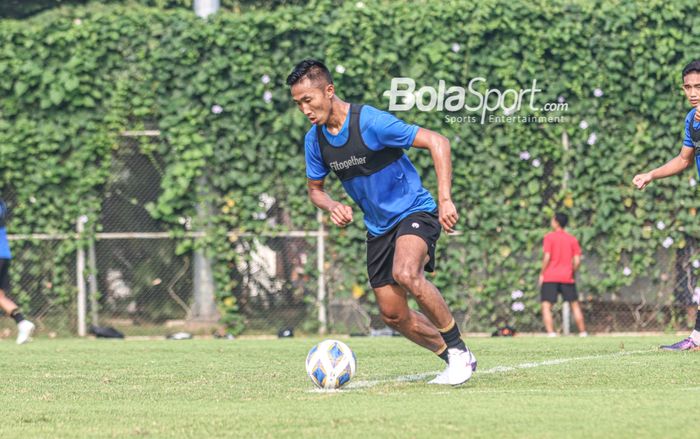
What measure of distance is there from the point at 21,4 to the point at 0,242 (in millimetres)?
7208

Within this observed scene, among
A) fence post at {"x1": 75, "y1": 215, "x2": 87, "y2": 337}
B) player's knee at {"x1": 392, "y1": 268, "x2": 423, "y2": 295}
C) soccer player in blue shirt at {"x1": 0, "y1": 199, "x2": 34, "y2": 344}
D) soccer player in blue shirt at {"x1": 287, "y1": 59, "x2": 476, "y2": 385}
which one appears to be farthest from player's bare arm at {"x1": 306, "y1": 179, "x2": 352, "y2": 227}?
fence post at {"x1": 75, "y1": 215, "x2": 87, "y2": 337}

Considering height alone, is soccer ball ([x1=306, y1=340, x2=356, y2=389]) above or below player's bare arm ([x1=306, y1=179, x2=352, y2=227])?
below

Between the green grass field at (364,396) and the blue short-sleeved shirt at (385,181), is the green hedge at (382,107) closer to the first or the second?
the green grass field at (364,396)

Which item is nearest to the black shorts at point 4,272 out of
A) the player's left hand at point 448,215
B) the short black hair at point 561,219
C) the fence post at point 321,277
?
the fence post at point 321,277

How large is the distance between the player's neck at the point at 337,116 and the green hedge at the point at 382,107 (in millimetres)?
8025

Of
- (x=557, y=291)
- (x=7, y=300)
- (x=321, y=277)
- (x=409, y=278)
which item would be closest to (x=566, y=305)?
(x=557, y=291)

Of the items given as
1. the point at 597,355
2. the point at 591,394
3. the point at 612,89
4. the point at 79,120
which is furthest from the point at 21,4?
the point at 591,394

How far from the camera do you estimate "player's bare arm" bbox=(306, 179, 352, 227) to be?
7.83 meters

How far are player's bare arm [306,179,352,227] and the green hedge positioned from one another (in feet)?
24.7

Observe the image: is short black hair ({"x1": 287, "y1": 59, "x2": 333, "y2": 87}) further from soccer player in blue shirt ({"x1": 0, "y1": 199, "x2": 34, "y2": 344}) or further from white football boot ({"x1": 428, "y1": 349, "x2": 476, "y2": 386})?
soccer player in blue shirt ({"x1": 0, "y1": 199, "x2": 34, "y2": 344})

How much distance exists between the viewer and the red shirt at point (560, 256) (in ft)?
51.1

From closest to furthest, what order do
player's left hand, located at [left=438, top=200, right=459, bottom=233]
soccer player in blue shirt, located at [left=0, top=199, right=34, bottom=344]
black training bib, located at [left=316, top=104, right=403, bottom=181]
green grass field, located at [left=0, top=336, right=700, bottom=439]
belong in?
green grass field, located at [left=0, top=336, right=700, bottom=439] < player's left hand, located at [left=438, top=200, right=459, bottom=233] < black training bib, located at [left=316, top=104, right=403, bottom=181] < soccer player in blue shirt, located at [left=0, top=199, right=34, bottom=344]

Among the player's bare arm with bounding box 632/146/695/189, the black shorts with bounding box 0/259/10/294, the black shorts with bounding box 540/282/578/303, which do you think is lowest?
the black shorts with bounding box 540/282/578/303

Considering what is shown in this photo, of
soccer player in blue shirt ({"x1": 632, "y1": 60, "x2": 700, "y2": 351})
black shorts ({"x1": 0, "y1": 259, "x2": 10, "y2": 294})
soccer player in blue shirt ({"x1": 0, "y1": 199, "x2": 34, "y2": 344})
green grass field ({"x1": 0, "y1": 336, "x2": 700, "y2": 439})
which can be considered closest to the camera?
green grass field ({"x1": 0, "y1": 336, "x2": 700, "y2": 439})
